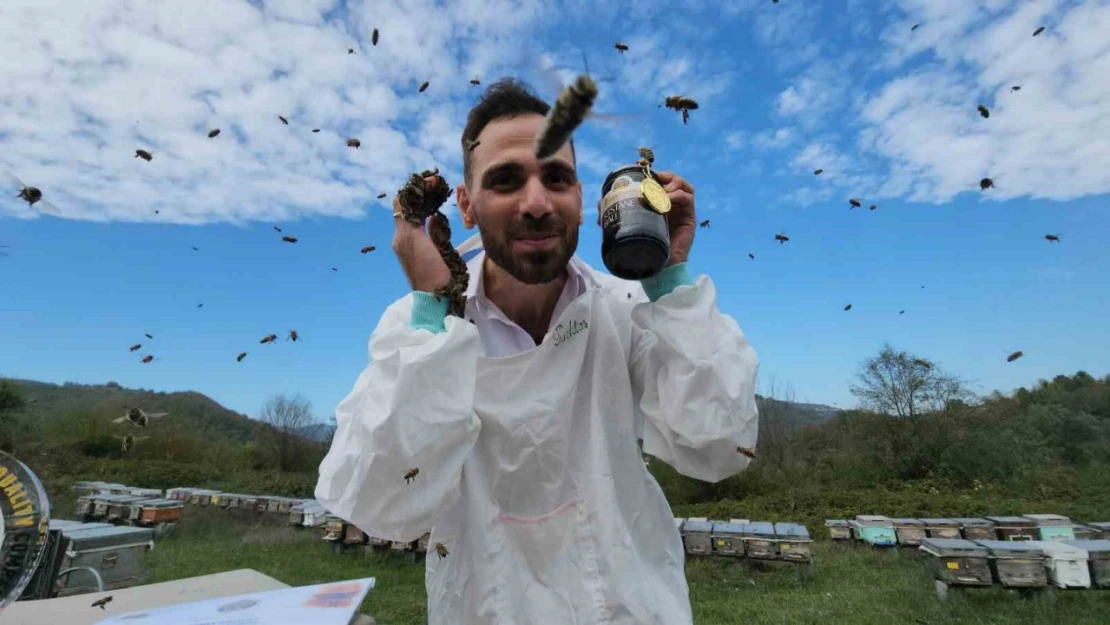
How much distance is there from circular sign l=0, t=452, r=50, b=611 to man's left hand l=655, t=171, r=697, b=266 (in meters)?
3.76

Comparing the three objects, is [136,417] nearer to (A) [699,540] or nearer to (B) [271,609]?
(B) [271,609]

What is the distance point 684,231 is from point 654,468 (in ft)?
74.1

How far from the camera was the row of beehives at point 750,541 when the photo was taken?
11.6 meters

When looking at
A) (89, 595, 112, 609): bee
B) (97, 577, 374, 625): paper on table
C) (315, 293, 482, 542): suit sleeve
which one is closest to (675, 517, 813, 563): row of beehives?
(97, 577, 374, 625): paper on table

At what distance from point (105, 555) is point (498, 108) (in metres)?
8.96

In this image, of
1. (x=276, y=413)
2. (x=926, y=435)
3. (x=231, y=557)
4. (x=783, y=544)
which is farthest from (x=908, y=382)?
(x=276, y=413)

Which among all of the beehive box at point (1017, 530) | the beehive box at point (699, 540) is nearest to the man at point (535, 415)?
the beehive box at point (699, 540)

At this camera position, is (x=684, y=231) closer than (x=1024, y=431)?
Yes

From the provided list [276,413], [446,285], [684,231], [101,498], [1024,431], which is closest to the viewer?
[446,285]

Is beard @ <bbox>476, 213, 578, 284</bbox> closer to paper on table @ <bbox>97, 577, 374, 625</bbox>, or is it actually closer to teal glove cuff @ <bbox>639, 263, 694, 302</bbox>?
teal glove cuff @ <bbox>639, 263, 694, 302</bbox>

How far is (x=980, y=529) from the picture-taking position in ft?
38.7

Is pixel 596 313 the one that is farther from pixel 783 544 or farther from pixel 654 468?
pixel 654 468

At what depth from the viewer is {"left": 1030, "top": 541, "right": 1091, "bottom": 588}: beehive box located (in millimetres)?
8664

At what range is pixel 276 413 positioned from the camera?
37.2 meters
